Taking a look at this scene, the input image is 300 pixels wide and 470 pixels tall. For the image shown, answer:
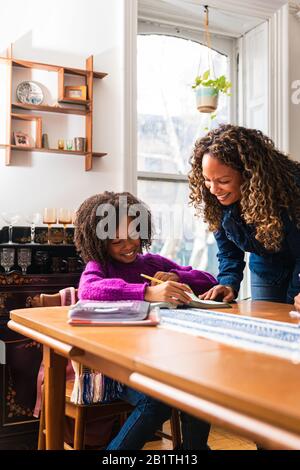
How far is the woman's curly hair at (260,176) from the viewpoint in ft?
6.07

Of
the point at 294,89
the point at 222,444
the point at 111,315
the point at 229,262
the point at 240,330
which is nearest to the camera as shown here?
the point at 240,330

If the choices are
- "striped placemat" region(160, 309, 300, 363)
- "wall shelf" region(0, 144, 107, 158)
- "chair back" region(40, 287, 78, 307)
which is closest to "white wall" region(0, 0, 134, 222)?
"wall shelf" region(0, 144, 107, 158)

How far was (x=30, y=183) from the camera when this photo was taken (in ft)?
10.3

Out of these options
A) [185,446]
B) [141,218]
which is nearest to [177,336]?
[185,446]

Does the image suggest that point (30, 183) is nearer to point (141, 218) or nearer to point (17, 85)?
point (17, 85)

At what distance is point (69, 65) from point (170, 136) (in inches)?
37.0

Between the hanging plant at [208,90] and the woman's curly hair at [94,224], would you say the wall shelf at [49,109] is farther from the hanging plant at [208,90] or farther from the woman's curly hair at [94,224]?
the woman's curly hair at [94,224]

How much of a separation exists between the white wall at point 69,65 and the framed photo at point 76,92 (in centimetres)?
13

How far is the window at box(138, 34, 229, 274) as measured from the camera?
3.77 metres

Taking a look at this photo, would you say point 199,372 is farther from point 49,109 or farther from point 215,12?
point 215,12

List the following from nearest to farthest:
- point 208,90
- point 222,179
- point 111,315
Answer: point 111,315
point 222,179
point 208,90

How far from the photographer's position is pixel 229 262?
2197 millimetres

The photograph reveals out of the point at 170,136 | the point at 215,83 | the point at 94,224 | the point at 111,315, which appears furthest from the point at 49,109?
the point at 111,315

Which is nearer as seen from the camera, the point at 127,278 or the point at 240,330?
the point at 240,330
